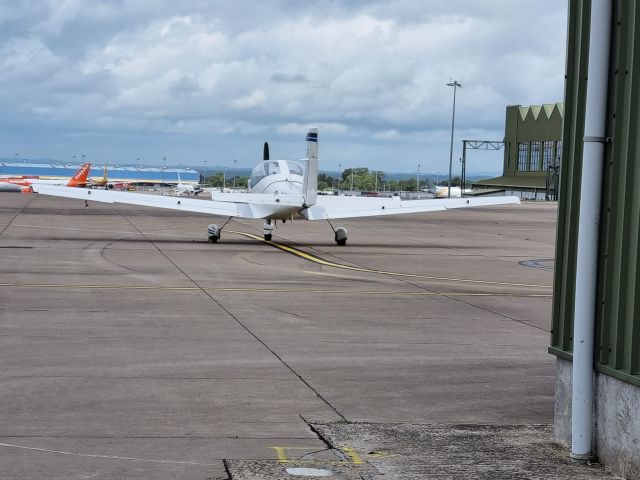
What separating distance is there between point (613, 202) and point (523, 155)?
428 feet

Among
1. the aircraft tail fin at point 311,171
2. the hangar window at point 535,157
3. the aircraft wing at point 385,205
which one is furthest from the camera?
the hangar window at point 535,157

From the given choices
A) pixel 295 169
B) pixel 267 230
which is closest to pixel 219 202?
pixel 267 230

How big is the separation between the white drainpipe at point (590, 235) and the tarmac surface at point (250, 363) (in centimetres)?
77

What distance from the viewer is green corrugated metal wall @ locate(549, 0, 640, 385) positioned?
7.10 meters

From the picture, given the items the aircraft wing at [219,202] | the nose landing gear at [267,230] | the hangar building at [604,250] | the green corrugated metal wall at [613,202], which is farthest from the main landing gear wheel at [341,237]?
the hangar building at [604,250]

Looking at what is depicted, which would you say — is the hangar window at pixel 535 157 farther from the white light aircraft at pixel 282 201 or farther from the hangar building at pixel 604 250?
the hangar building at pixel 604 250

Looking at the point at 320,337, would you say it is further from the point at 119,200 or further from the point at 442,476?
the point at 119,200

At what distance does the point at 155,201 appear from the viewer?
33.8 m

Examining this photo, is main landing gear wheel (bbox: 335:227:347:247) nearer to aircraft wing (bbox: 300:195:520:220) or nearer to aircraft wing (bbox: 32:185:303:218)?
aircraft wing (bbox: 300:195:520:220)

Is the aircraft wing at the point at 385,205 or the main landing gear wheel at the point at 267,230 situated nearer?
the aircraft wing at the point at 385,205

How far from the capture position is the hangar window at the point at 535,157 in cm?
13000

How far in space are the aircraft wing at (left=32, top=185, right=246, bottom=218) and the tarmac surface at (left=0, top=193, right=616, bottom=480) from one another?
296 inches

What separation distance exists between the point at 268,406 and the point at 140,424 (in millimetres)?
1282

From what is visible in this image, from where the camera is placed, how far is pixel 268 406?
29.6 ft
